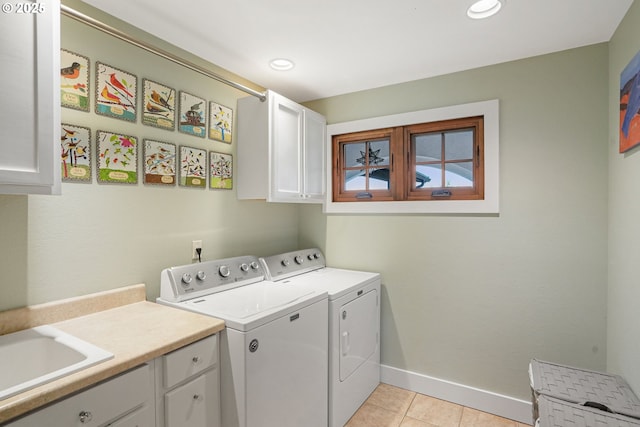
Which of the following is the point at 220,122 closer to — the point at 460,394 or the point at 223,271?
the point at 223,271

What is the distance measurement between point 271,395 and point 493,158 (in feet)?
6.43

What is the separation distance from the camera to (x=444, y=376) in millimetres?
2465

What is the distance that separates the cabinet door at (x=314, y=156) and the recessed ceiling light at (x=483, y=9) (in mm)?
1301

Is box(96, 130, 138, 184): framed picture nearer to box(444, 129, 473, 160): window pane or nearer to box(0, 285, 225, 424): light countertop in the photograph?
box(0, 285, 225, 424): light countertop

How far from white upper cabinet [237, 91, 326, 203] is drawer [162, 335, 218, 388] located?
106 centimetres

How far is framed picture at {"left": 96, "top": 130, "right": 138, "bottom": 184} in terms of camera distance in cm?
168

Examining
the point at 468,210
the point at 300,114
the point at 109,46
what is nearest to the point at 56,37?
the point at 109,46

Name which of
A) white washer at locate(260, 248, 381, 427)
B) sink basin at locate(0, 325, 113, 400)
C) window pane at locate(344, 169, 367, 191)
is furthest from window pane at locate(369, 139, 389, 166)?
sink basin at locate(0, 325, 113, 400)

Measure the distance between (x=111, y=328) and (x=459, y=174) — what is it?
2.26 m

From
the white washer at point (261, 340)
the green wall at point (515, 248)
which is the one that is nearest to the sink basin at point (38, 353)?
the white washer at point (261, 340)

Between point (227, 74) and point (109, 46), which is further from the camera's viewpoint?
point (227, 74)

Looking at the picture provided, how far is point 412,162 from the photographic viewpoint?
260 cm

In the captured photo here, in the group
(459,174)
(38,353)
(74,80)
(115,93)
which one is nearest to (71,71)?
(74,80)

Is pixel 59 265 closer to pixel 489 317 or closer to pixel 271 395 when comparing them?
pixel 271 395
